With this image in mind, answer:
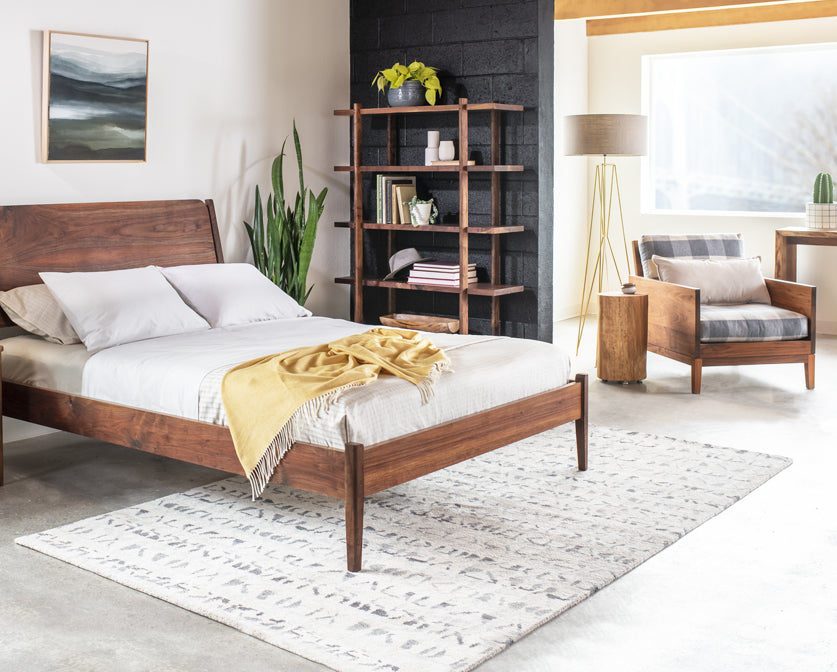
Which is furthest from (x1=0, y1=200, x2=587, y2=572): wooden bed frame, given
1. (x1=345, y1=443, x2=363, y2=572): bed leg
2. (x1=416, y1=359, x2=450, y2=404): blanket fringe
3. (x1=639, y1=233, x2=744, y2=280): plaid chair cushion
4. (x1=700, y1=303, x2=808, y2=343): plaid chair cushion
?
(x1=639, y1=233, x2=744, y2=280): plaid chair cushion

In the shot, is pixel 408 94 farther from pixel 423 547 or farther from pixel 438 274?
pixel 423 547

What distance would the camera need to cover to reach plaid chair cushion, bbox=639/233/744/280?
19.6ft

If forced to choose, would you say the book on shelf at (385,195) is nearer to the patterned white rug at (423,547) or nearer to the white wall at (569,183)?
the white wall at (569,183)

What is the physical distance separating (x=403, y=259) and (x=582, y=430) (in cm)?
229

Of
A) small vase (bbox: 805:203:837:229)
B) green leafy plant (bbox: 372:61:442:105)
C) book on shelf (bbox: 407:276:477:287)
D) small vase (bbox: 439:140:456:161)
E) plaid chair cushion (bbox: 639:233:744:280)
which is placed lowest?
book on shelf (bbox: 407:276:477:287)

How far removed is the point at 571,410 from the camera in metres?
4.02

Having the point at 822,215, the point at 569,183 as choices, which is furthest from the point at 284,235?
the point at 822,215

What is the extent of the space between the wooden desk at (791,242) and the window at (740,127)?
29.0 inches

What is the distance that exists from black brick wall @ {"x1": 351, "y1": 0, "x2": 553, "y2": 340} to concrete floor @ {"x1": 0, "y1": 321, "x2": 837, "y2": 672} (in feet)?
6.26

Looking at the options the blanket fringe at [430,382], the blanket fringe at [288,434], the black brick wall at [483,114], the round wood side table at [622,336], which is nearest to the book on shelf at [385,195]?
the black brick wall at [483,114]

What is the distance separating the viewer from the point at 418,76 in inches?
229

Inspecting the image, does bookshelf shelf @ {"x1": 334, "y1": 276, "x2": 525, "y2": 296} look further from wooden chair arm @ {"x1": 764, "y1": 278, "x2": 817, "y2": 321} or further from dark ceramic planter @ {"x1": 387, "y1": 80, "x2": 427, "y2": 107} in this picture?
wooden chair arm @ {"x1": 764, "y1": 278, "x2": 817, "y2": 321}

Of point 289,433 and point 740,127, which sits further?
point 740,127

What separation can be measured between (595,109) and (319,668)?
6468 millimetres
